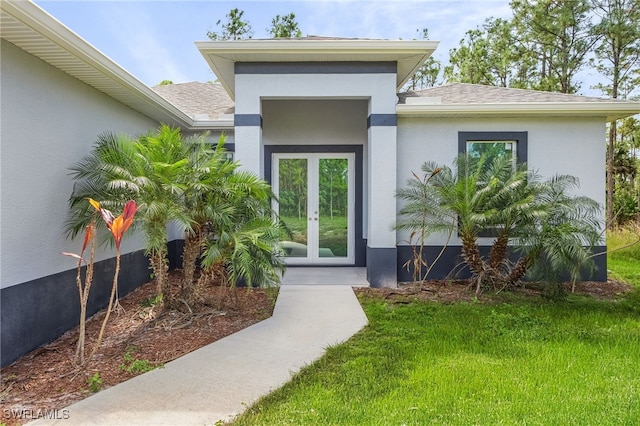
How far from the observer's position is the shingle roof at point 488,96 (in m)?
8.28

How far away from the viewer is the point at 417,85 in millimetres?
24562

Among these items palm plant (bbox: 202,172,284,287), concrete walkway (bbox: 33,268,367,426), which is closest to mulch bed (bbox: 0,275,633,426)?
concrete walkway (bbox: 33,268,367,426)

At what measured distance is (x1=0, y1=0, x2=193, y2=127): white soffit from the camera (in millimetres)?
3621

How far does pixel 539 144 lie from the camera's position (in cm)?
796

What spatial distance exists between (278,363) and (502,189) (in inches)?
197

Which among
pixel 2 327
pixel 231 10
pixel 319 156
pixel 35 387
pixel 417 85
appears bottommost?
pixel 35 387

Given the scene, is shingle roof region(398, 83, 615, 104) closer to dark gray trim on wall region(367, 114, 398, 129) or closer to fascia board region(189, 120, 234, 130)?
dark gray trim on wall region(367, 114, 398, 129)

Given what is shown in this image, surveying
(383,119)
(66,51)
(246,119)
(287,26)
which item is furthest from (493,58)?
(66,51)

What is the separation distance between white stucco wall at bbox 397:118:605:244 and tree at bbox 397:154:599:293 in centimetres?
47

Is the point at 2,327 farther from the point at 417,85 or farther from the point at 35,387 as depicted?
the point at 417,85

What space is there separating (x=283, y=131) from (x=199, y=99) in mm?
3067

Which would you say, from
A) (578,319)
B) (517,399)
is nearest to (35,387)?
(517,399)

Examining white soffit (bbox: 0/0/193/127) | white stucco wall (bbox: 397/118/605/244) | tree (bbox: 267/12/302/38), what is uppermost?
tree (bbox: 267/12/302/38)

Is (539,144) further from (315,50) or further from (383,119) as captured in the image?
(315,50)
